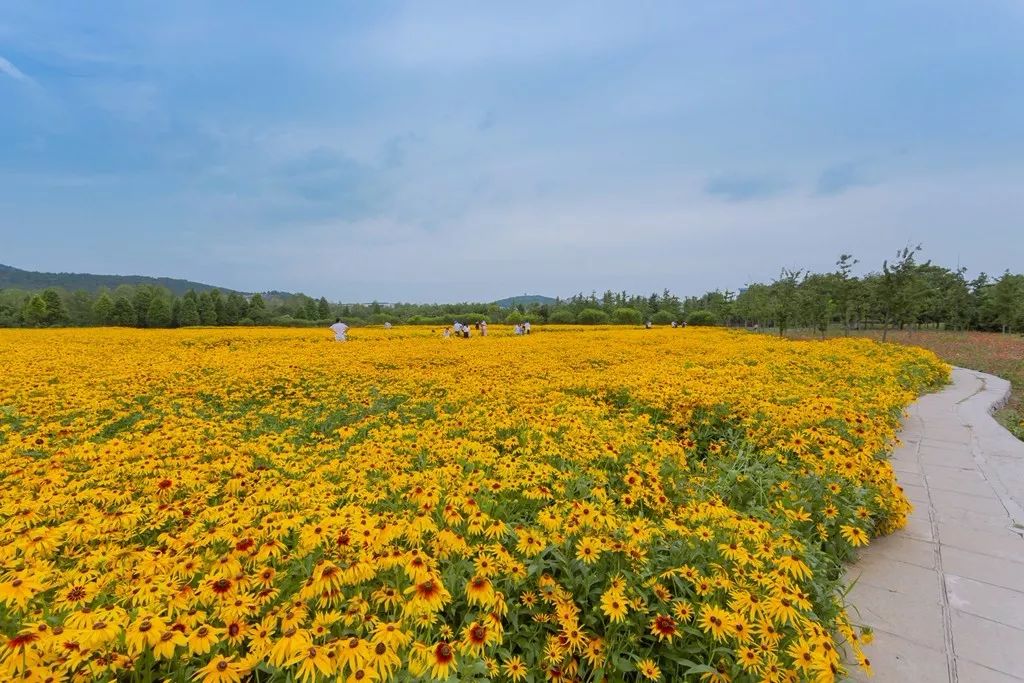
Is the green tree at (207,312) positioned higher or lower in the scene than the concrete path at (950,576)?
higher

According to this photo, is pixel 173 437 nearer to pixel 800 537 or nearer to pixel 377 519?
pixel 377 519

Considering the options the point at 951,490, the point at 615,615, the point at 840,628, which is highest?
the point at 615,615

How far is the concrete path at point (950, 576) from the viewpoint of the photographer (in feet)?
7.23

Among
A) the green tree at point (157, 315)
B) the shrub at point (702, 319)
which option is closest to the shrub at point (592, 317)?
the shrub at point (702, 319)

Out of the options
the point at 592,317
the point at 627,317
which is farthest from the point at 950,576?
the point at 627,317

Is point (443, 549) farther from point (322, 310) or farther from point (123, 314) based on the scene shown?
point (322, 310)

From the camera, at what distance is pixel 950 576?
9.43 ft

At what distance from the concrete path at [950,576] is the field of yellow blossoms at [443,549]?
0.22m

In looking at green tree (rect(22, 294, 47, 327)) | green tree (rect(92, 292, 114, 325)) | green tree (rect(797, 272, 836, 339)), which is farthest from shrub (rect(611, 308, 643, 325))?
green tree (rect(22, 294, 47, 327))

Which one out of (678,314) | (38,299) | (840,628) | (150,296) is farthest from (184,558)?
(678,314)

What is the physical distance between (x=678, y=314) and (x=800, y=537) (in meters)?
58.2

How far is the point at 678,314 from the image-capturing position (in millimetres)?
57469

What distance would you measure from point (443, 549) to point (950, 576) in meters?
3.19

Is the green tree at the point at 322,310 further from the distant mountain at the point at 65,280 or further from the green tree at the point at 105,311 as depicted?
the distant mountain at the point at 65,280
